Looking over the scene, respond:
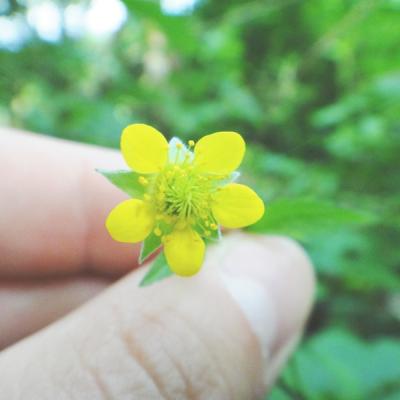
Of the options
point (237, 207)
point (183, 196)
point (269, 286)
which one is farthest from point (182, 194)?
point (269, 286)

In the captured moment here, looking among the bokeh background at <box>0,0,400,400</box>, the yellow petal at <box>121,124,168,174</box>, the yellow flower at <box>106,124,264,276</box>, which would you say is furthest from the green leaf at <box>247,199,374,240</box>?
the yellow petal at <box>121,124,168,174</box>

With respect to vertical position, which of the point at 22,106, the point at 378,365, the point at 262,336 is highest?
the point at 22,106

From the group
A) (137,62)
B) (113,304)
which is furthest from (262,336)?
(137,62)

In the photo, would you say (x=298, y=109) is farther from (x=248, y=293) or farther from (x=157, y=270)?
(x=157, y=270)

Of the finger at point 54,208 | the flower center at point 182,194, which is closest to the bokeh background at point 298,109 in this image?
the flower center at point 182,194

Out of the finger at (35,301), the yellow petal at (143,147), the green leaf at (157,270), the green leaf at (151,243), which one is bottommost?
the finger at (35,301)

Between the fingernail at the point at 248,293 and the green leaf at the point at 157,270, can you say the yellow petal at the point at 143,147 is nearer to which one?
the green leaf at the point at 157,270

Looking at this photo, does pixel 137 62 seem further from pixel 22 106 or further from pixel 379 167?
pixel 379 167
